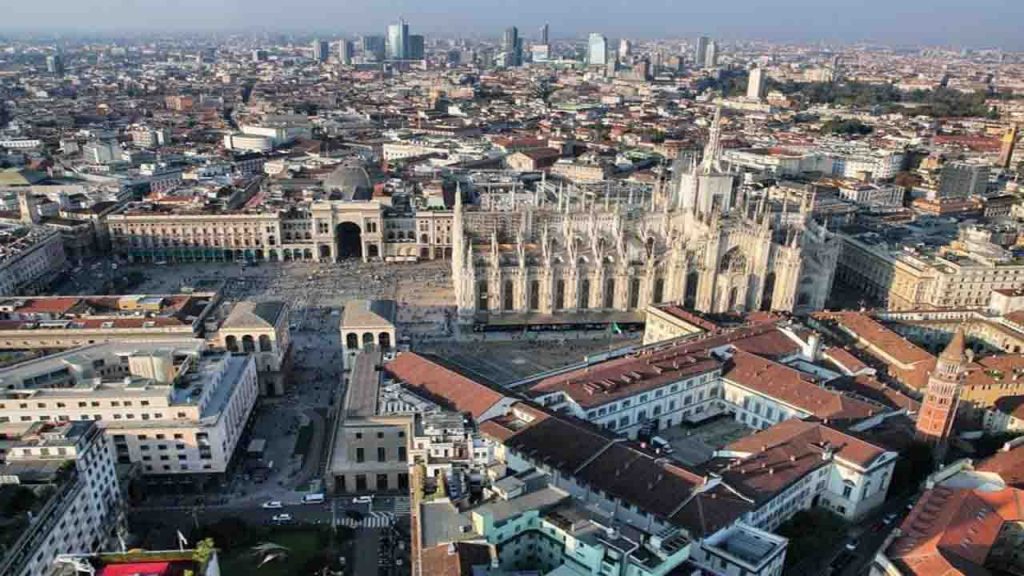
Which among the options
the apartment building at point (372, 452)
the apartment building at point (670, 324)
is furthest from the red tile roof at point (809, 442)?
the apartment building at point (372, 452)

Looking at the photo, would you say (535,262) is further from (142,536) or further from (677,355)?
(142,536)

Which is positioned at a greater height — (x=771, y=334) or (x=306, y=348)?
(x=771, y=334)

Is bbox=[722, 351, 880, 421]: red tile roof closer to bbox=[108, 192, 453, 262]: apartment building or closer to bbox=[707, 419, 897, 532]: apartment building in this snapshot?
bbox=[707, 419, 897, 532]: apartment building

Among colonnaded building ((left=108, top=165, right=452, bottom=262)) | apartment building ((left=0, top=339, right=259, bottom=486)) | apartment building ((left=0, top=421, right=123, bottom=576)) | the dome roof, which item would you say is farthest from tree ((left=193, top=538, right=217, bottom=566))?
the dome roof

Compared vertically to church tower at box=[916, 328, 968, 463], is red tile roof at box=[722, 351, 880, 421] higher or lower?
lower

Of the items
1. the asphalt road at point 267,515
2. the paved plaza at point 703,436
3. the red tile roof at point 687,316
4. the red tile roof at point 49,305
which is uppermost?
the red tile roof at point 49,305

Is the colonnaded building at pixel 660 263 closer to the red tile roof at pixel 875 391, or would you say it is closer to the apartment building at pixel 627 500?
the red tile roof at pixel 875 391

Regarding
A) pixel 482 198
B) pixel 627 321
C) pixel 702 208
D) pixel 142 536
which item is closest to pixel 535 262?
pixel 627 321
